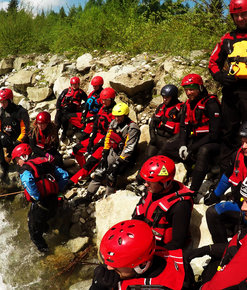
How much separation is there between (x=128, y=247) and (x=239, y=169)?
188cm

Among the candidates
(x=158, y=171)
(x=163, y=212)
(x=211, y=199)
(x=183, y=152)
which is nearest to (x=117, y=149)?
(x=183, y=152)

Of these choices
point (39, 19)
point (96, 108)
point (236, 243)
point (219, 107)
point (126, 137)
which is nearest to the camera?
point (236, 243)

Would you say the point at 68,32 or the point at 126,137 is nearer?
the point at 126,137

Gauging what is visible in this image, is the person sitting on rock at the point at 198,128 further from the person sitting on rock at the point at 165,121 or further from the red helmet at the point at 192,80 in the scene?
the person sitting on rock at the point at 165,121

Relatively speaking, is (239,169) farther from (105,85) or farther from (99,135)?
(105,85)

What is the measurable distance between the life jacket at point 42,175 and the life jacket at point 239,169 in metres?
3.11

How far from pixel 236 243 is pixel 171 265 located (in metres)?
0.74

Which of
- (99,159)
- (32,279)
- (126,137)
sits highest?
(126,137)

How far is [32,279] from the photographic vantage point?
4590mm

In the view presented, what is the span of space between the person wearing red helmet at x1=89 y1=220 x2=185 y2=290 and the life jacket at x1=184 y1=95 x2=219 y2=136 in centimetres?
278

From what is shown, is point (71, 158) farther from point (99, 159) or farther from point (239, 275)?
point (239, 275)

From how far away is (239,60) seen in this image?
366 centimetres

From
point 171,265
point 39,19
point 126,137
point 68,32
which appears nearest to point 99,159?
point 126,137

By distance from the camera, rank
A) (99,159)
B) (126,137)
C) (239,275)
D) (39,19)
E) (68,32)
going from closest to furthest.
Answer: (239,275) → (126,137) → (99,159) → (68,32) → (39,19)
